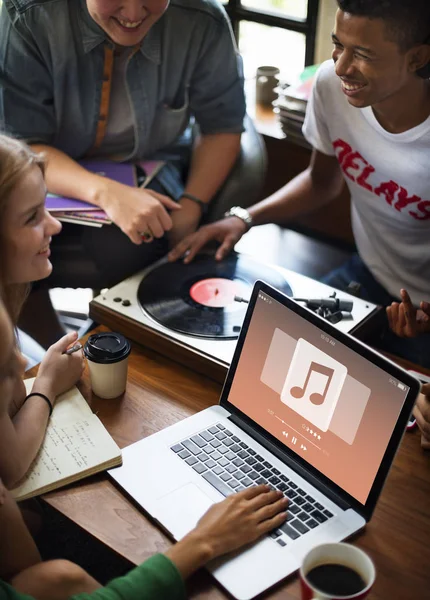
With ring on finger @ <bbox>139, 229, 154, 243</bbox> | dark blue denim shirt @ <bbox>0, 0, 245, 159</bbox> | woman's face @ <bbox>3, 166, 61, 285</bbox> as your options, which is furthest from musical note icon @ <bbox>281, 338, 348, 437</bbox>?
dark blue denim shirt @ <bbox>0, 0, 245, 159</bbox>

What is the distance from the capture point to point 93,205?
1.73m

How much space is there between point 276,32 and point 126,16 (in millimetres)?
1310

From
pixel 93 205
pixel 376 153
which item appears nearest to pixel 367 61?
pixel 376 153

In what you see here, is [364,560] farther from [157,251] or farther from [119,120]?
[119,120]

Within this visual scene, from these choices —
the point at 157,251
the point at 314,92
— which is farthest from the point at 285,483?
the point at 314,92

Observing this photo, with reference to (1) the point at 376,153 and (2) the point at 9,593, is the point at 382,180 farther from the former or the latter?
(2) the point at 9,593

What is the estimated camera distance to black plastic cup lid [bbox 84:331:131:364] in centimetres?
127

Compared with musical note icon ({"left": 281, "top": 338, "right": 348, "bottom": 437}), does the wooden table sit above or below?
below

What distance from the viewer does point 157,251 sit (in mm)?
1878

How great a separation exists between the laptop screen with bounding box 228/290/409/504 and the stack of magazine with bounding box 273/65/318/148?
1295 mm

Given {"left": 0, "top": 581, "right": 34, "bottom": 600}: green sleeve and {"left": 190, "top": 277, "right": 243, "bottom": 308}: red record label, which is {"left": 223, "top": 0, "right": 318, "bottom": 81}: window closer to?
{"left": 190, "top": 277, "right": 243, "bottom": 308}: red record label

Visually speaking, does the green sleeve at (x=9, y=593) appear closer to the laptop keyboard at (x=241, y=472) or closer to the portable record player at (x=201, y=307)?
the laptop keyboard at (x=241, y=472)

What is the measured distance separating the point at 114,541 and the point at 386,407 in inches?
16.8

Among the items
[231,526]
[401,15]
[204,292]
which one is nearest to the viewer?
[231,526]
